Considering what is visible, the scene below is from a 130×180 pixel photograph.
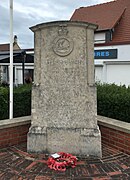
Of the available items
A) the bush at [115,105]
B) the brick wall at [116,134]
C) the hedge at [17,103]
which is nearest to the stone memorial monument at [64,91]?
the brick wall at [116,134]

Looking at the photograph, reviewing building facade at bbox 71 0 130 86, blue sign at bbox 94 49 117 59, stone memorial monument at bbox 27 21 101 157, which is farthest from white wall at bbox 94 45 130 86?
stone memorial monument at bbox 27 21 101 157

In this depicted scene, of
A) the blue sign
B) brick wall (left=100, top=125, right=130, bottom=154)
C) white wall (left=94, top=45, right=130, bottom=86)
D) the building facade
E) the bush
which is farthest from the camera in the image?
the blue sign

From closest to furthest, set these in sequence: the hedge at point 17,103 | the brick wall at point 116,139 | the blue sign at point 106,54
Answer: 1. the brick wall at point 116,139
2. the hedge at point 17,103
3. the blue sign at point 106,54

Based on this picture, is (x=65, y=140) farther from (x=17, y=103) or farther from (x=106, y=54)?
(x=106, y=54)

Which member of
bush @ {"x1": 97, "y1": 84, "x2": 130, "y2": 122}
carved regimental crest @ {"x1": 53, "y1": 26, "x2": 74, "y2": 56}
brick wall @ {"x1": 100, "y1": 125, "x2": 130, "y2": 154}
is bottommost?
brick wall @ {"x1": 100, "y1": 125, "x2": 130, "y2": 154}

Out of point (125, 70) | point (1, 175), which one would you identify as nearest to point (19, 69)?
point (125, 70)

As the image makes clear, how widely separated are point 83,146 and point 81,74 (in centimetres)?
121

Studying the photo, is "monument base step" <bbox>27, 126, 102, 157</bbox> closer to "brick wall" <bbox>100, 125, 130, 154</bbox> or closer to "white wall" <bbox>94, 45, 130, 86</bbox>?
"brick wall" <bbox>100, 125, 130, 154</bbox>

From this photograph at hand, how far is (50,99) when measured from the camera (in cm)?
377

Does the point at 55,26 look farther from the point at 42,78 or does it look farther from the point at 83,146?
the point at 83,146

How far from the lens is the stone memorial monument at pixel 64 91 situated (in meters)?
3.66

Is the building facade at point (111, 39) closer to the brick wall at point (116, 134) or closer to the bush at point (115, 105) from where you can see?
the bush at point (115, 105)

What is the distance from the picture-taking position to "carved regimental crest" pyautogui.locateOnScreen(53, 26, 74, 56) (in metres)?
3.66

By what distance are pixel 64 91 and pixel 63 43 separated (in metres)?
0.81
